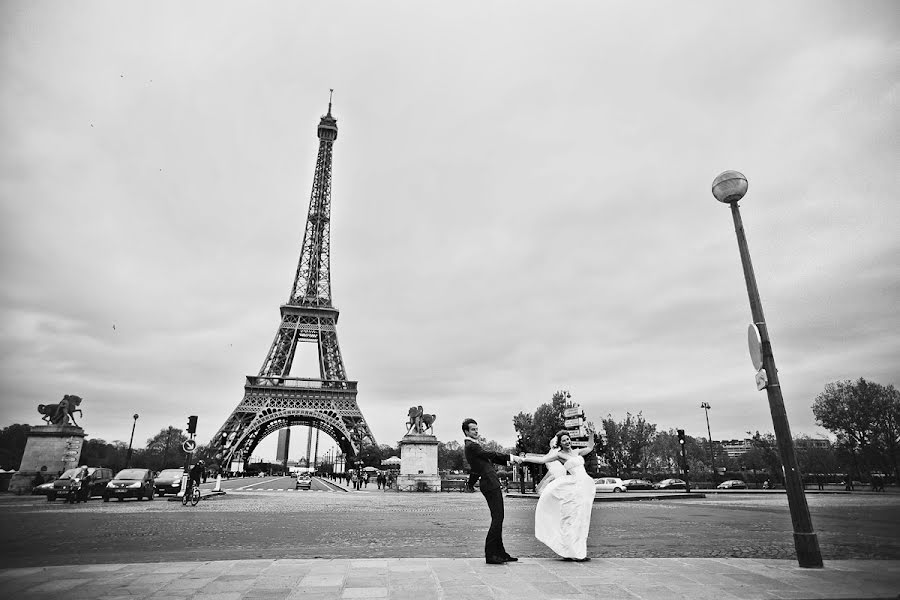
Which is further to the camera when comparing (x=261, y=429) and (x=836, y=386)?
(x=261, y=429)

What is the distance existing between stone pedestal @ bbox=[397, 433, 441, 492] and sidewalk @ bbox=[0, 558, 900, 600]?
29017 mm

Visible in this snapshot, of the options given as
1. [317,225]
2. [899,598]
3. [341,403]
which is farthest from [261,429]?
[899,598]

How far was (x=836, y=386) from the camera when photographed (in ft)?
147

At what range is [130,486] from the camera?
22.2 meters

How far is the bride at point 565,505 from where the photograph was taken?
21.1 feet

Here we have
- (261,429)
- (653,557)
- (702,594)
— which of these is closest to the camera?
(702,594)

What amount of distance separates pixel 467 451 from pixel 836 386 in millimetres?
52006

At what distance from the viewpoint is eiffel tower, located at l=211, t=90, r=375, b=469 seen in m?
55.0

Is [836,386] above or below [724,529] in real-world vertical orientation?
above

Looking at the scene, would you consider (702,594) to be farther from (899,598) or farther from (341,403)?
(341,403)

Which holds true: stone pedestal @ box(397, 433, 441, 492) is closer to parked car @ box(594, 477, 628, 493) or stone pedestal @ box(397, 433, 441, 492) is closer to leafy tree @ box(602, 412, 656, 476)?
parked car @ box(594, 477, 628, 493)

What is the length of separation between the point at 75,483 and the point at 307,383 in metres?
39.0

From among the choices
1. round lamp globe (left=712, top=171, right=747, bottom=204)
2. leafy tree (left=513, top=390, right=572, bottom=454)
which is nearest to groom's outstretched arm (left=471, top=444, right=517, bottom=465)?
round lamp globe (left=712, top=171, right=747, bottom=204)

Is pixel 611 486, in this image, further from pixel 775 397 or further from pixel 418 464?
pixel 775 397
